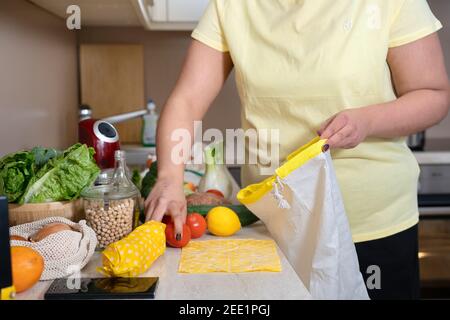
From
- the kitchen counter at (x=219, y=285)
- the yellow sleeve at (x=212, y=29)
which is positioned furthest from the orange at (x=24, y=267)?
the yellow sleeve at (x=212, y=29)

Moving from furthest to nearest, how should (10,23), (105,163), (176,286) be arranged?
(10,23) → (105,163) → (176,286)

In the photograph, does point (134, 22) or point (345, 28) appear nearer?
point (345, 28)

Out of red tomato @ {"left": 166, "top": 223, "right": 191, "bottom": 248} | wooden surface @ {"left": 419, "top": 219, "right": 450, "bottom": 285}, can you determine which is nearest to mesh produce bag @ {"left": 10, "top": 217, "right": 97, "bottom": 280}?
red tomato @ {"left": 166, "top": 223, "right": 191, "bottom": 248}

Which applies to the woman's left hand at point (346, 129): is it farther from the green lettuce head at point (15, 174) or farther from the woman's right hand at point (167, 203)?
the green lettuce head at point (15, 174)

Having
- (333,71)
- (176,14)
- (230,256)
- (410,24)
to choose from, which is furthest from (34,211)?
(176,14)

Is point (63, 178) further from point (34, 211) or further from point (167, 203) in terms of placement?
point (167, 203)

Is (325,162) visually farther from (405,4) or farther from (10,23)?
(10,23)

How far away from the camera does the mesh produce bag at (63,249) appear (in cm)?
66

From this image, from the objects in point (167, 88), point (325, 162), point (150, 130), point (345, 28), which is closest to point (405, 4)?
point (345, 28)

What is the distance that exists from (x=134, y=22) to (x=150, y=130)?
49cm

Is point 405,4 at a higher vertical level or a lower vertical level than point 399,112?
higher

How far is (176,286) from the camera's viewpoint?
641 mm

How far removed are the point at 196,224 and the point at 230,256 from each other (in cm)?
13

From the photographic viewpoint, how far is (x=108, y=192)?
0.81m
